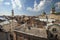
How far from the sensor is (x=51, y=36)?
12.0 feet

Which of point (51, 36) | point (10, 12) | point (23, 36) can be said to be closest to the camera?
point (51, 36)

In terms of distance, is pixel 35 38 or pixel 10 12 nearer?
pixel 35 38

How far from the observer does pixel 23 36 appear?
13.0 ft

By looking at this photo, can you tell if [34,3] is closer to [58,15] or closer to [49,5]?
[49,5]

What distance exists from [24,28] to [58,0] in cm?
121

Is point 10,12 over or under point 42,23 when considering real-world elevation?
over

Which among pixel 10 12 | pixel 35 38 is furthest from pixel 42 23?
pixel 10 12

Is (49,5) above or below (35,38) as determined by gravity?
above

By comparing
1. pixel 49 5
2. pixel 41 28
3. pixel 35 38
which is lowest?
pixel 35 38

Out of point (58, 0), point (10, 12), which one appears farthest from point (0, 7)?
point (58, 0)

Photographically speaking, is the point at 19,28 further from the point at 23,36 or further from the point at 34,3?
the point at 34,3

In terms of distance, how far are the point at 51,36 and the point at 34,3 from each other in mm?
1048

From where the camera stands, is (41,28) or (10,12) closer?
(41,28)

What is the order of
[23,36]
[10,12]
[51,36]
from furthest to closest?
1. [10,12]
2. [23,36]
3. [51,36]
